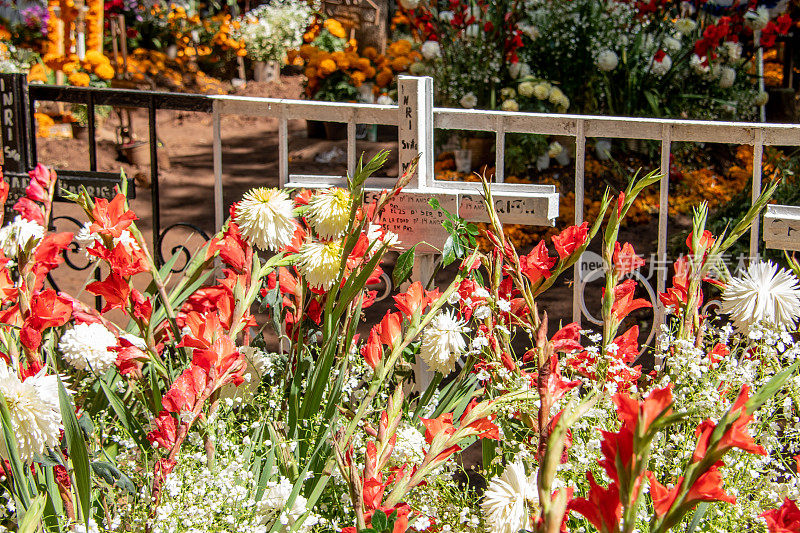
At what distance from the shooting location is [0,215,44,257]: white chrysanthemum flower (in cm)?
142

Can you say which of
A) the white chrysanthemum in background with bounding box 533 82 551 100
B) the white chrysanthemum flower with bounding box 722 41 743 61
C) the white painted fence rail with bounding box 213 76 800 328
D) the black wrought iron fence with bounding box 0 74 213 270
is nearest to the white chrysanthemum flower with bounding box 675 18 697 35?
the white chrysanthemum flower with bounding box 722 41 743 61

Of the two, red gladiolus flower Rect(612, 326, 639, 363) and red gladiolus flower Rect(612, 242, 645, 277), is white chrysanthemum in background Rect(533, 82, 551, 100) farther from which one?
red gladiolus flower Rect(612, 326, 639, 363)

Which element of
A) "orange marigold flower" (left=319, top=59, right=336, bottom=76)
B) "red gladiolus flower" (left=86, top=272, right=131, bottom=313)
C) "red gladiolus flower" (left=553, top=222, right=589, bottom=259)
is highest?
"orange marigold flower" (left=319, top=59, right=336, bottom=76)

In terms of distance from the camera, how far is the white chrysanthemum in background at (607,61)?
4824 mm

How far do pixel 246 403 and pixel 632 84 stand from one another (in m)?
4.09

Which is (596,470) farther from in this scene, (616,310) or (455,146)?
(455,146)

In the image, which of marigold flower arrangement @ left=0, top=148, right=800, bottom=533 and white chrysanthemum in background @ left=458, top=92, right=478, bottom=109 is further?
white chrysanthemum in background @ left=458, top=92, right=478, bottom=109

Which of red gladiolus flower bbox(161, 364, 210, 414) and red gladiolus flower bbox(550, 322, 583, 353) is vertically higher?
red gladiolus flower bbox(550, 322, 583, 353)

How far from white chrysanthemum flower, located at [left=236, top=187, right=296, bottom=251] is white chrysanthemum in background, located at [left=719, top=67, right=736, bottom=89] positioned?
4.47 m

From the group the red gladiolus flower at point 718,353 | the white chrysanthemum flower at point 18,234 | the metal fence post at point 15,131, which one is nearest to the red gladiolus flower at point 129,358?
the white chrysanthemum flower at point 18,234

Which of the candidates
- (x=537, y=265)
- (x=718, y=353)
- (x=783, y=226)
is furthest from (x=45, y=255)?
(x=783, y=226)

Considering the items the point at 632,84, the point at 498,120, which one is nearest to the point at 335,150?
the point at 632,84

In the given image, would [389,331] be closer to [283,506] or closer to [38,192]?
[283,506]

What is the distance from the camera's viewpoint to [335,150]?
6.67m
